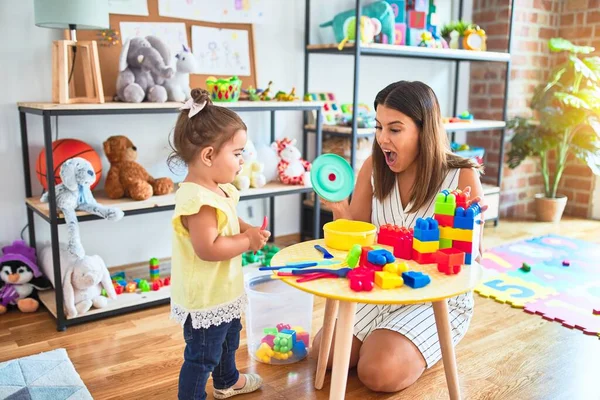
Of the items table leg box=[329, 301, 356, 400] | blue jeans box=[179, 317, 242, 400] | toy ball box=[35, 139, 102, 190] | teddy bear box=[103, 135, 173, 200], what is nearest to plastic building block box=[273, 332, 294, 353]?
blue jeans box=[179, 317, 242, 400]

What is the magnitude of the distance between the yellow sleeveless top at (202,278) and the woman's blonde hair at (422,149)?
1.82 ft

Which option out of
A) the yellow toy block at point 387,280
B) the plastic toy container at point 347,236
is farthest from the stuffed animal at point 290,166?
the yellow toy block at point 387,280

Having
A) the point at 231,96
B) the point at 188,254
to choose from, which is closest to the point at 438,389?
the point at 188,254

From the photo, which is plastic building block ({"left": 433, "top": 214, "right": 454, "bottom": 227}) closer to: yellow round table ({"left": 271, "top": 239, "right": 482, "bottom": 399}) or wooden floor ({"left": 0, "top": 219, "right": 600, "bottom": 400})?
yellow round table ({"left": 271, "top": 239, "right": 482, "bottom": 399})

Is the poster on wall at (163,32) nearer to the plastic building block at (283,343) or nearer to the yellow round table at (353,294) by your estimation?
the plastic building block at (283,343)

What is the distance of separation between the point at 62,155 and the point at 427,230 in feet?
5.18

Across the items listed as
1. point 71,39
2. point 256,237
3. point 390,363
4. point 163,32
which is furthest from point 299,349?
point 163,32

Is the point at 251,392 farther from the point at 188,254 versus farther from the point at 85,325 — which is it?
the point at 85,325

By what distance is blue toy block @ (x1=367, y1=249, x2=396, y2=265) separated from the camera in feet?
4.44

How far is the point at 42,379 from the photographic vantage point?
5.91 ft

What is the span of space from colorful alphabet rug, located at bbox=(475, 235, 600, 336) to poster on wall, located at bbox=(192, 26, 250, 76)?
5.42 feet

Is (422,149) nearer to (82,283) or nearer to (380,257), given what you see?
(380,257)

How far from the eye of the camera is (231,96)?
102 inches

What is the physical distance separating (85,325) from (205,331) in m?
0.96
